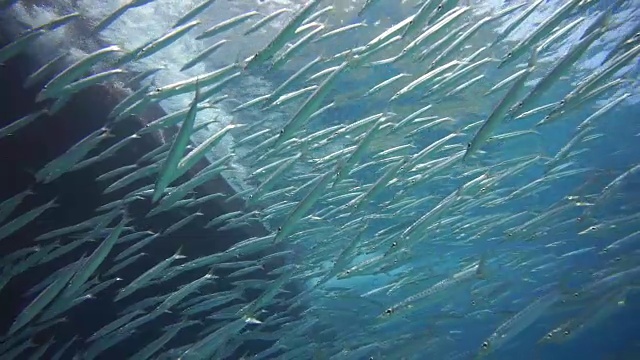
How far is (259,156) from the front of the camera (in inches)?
412

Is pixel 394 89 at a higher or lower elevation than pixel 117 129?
lower

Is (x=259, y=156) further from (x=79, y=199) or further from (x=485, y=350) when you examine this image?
(x=485, y=350)

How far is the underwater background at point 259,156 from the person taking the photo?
572 centimetres

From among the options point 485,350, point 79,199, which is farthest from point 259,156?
point 485,350

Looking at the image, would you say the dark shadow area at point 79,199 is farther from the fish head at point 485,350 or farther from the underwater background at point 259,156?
the fish head at point 485,350

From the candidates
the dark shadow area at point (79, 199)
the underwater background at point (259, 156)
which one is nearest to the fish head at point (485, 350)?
the underwater background at point (259, 156)

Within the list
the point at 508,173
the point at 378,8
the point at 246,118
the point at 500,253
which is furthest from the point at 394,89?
the point at 500,253

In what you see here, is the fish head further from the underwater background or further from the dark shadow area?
the dark shadow area

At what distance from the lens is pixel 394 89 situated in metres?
13.1

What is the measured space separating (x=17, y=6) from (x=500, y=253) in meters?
22.4

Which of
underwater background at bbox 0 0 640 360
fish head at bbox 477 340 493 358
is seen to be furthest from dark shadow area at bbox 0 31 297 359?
fish head at bbox 477 340 493 358

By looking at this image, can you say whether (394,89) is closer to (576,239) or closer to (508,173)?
(508,173)

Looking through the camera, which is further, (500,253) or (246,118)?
(500,253)

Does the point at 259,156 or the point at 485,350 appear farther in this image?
the point at 259,156
